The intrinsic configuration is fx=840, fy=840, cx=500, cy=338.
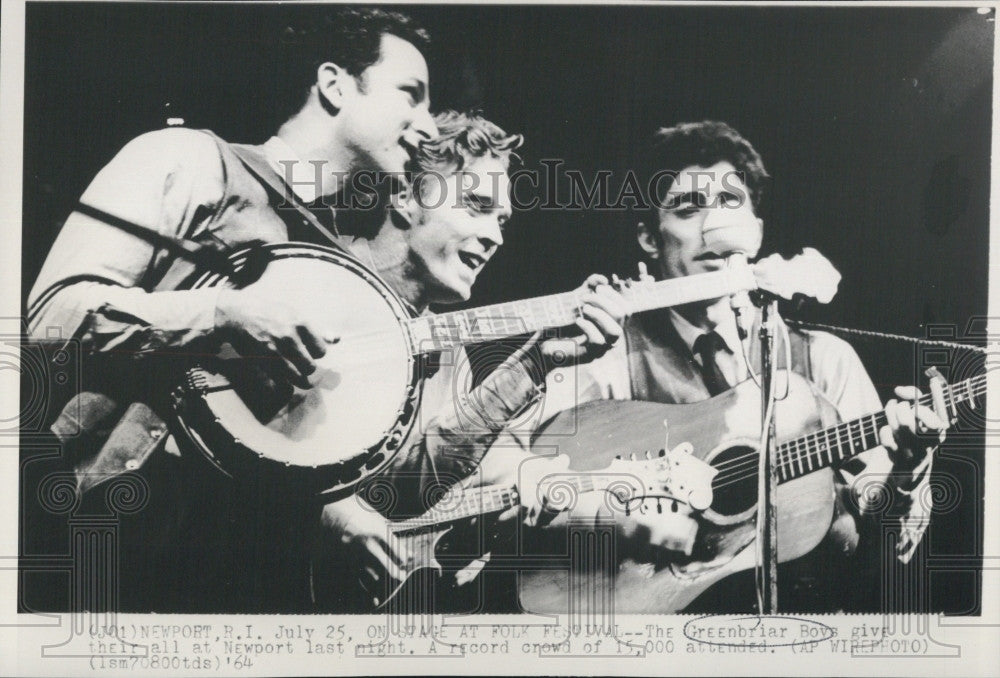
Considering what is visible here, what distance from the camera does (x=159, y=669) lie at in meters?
2.89

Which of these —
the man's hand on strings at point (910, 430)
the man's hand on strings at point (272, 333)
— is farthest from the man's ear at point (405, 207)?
the man's hand on strings at point (910, 430)

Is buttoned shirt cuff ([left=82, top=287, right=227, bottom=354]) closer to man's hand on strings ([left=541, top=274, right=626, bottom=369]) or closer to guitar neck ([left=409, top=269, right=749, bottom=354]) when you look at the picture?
guitar neck ([left=409, top=269, right=749, bottom=354])

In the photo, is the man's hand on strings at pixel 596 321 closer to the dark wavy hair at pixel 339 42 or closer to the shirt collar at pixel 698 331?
the shirt collar at pixel 698 331

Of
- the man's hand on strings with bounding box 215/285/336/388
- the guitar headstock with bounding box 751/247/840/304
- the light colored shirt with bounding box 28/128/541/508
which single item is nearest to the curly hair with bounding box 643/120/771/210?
the guitar headstock with bounding box 751/247/840/304

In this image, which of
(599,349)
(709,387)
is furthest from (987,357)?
(599,349)

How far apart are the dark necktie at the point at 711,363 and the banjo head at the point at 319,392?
99cm

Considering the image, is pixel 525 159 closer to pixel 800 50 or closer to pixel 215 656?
pixel 800 50

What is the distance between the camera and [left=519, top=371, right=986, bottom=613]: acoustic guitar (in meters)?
2.88

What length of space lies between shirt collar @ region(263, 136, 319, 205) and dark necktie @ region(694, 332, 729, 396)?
1.42 m

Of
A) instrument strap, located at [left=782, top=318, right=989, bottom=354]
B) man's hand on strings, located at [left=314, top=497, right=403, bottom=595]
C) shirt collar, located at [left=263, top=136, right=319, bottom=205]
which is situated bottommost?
man's hand on strings, located at [left=314, top=497, right=403, bottom=595]

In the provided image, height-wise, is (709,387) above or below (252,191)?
below

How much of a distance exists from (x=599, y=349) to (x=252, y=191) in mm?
1303

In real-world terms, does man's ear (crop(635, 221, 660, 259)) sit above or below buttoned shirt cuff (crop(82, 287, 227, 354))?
above

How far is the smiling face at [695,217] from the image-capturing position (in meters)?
2.90
